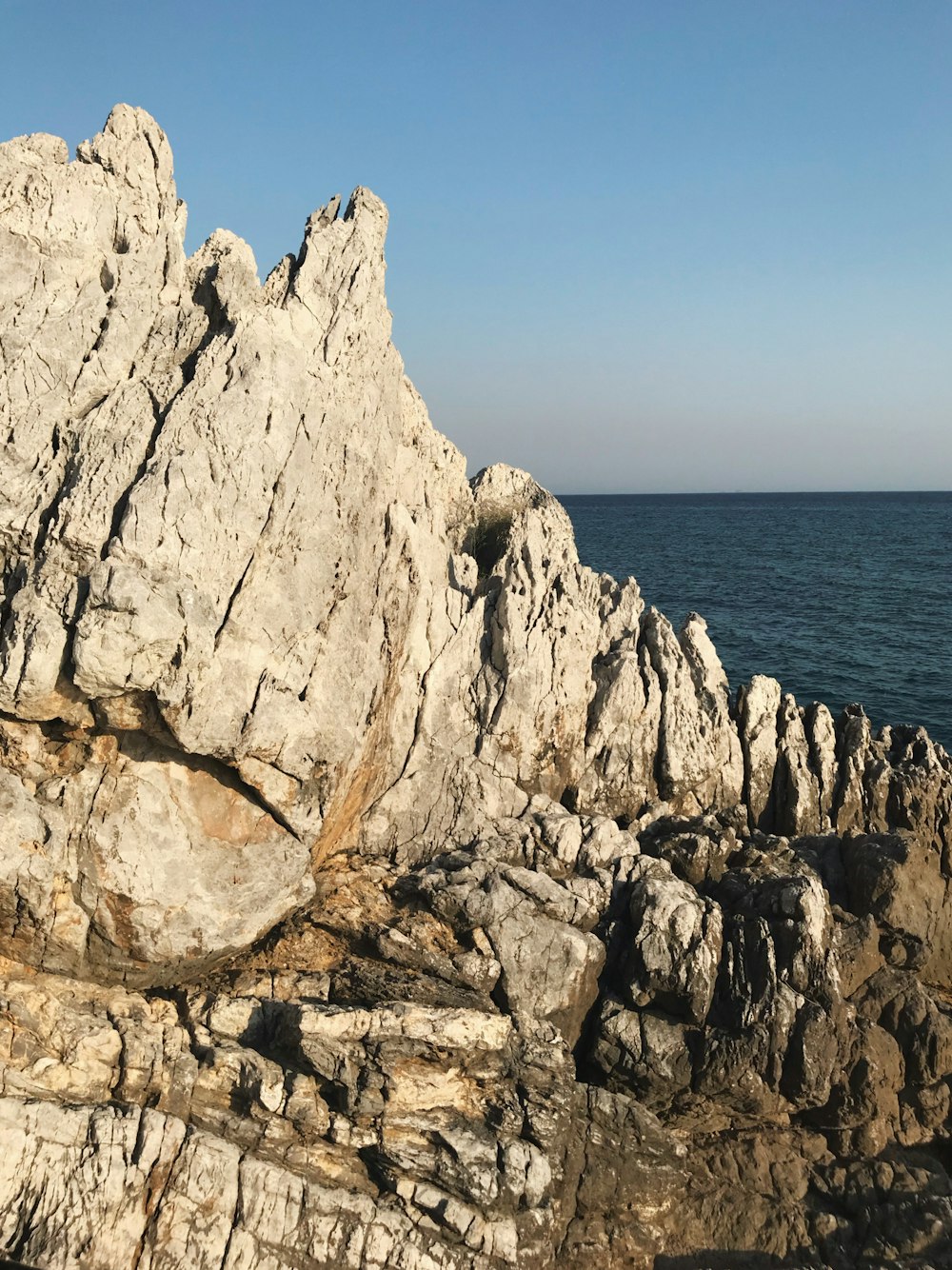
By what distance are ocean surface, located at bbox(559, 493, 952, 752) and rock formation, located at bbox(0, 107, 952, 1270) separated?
71.1ft

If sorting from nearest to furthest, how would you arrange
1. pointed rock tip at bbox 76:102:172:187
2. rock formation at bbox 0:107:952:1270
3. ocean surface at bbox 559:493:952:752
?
rock formation at bbox 0:107:952:1270, pointed rock tip at bbox 76:102:172:187, ocean surface at bbox 559:493:952:752

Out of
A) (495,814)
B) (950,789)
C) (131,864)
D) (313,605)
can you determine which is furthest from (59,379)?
(950,789)

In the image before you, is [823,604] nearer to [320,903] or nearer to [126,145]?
[320,903]

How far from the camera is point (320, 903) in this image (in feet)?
55.0

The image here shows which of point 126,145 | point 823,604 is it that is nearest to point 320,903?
point 126,145

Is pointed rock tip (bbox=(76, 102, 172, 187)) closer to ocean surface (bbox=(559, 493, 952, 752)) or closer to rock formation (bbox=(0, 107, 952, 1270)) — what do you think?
rock formation (bbox=(0, 107, 952, 1270))

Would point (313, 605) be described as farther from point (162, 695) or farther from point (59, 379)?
point (59, 379)

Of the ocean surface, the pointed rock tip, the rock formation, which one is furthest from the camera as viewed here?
the ocean surface

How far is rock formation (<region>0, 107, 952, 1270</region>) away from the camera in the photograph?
1297 centimetres

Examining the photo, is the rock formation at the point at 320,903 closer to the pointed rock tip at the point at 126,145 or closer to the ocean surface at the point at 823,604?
the pointed rock tip at the point at 126,145

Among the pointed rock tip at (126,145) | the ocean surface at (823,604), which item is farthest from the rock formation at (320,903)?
the ocean surface at (823,604)

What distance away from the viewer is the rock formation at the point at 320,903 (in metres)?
13.0

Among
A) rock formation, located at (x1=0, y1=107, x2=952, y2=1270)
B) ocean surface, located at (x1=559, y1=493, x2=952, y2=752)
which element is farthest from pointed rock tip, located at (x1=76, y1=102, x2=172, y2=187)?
ocean surface, located at (x1=559, y1=493, x2=952, y2=752)

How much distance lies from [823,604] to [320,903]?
55.9 metres
